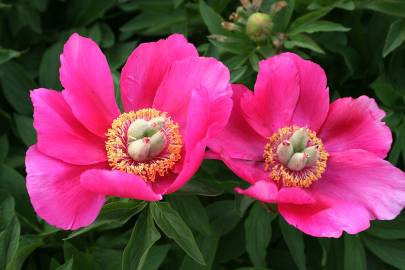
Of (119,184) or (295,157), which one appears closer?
(119,184)

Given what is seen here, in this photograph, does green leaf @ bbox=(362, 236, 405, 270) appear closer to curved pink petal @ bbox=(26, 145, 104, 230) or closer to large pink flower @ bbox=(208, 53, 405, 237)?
large pink flower @ bbox=(208, 53, 405, 237)

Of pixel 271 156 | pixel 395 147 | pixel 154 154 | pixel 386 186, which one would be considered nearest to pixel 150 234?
pixel 154 154

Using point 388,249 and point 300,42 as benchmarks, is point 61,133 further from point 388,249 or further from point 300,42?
point 388,249

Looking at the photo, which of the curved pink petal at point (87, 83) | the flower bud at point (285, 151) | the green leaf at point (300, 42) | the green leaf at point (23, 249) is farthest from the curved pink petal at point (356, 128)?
the green leaf at point (23, 249)

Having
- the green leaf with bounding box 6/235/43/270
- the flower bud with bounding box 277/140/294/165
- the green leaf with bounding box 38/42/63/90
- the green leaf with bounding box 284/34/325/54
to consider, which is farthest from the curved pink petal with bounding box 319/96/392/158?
the green leaf with bounding box 38/42/63/90

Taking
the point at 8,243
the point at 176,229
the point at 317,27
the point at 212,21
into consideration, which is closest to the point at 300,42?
the point at 317,27
